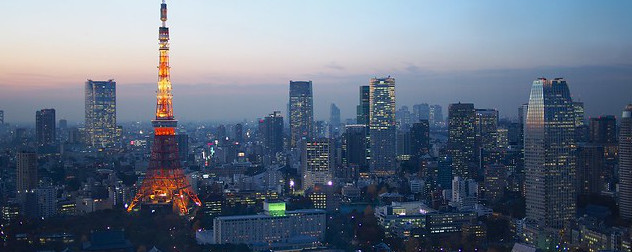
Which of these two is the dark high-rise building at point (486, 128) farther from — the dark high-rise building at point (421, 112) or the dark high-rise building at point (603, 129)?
the dark high-rise building at point (421, 112)

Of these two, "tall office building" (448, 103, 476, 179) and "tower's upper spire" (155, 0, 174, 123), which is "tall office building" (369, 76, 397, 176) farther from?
"tower's upper spire" (155, 0, 174, 123)

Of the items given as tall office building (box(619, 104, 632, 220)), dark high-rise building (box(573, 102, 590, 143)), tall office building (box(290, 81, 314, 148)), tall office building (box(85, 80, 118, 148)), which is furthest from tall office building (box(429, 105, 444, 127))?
tall office building (box(619, 104, 632, 220))

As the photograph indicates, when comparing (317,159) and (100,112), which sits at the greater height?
(100,112)

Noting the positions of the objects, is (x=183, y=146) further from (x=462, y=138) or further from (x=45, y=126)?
(x=462, y=138)

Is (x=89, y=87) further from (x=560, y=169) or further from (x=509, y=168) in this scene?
(x=560, y=169)

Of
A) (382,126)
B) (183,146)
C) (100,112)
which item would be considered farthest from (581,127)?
(100,112)

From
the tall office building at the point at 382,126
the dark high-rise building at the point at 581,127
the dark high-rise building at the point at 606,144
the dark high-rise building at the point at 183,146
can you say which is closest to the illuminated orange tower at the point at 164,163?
the dark high-rise building at the point at 581,127
